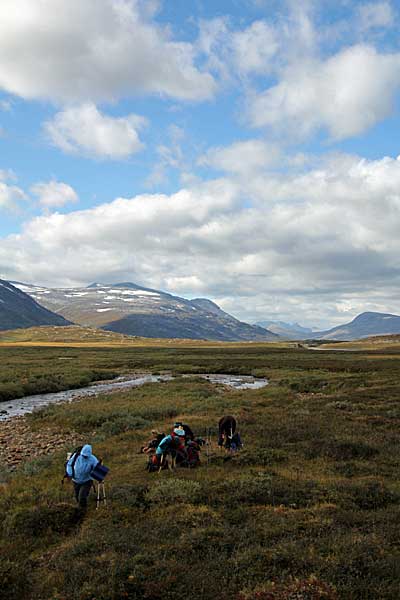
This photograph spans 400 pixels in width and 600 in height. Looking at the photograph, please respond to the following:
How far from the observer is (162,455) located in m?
18.3

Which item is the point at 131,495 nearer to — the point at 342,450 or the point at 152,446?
the point at 152,446

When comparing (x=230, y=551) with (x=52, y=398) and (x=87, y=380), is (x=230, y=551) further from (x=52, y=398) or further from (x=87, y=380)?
(x=87, y=380)

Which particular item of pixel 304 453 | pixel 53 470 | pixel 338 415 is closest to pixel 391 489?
pixel 304 453

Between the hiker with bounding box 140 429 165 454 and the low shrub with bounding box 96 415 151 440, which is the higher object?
the hiker with bounding box 140 429 165 454

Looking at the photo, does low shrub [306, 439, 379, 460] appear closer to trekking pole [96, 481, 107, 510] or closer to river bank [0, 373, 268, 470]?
trekking pole [96, 481, 107, 510]

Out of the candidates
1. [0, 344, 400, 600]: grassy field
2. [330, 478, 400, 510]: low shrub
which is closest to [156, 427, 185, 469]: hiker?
[0, 344, 400, 600]: grassy field

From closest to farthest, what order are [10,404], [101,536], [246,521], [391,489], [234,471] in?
[101,536]
[246,521]
[391,489]
[234,471]
[10,404]

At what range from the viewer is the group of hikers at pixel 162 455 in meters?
14.4

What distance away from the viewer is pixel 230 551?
11000 mm

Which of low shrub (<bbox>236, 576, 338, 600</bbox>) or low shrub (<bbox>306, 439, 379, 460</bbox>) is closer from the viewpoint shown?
low shrub (<bbox>236, 576, 338, 600</bbox>)

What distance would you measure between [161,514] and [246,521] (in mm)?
2742

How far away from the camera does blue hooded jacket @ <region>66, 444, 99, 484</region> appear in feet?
47.2

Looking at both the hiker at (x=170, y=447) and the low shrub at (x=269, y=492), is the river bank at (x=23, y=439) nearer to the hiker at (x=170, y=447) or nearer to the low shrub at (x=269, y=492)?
the hiker at (x=170, y=447)

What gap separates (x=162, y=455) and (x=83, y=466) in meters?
4.63
